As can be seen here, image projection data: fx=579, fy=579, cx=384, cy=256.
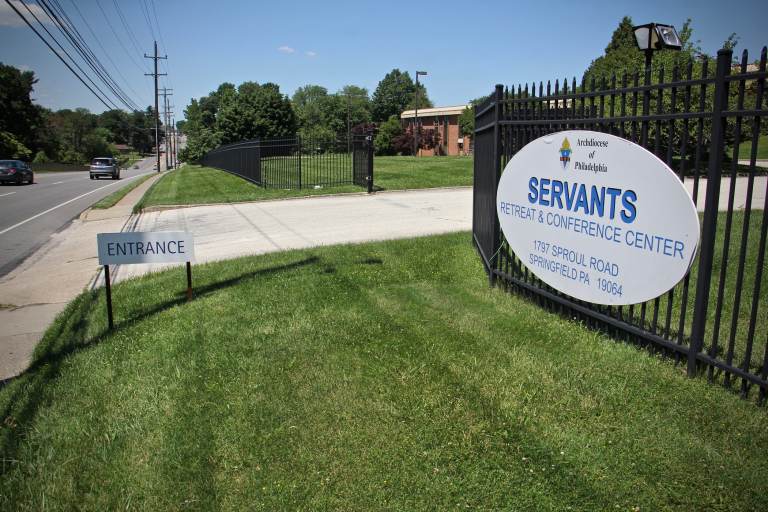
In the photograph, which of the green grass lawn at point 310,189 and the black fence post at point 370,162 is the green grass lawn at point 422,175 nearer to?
the green grass lawn at point 310,189

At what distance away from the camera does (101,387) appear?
4.50m

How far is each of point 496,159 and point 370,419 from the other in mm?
3795

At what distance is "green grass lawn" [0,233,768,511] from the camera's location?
306 cm

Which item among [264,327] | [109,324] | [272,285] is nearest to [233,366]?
[264,327]

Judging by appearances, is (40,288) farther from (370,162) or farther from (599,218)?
(370,162)

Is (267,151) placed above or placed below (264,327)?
above

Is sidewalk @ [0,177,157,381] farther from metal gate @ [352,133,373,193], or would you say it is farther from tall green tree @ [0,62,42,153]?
tall green tree @ [0,62,42,153]

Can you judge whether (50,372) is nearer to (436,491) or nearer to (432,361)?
(432,361)

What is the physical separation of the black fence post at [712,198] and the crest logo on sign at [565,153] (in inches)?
50.6

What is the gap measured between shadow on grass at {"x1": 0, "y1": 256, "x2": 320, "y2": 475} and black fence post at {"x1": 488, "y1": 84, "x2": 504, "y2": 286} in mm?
2686

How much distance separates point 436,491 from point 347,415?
3.12ft

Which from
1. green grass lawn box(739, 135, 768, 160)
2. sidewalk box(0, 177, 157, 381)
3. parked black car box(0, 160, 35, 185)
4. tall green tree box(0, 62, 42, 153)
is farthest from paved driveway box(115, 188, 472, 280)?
tall green tree box(0, 62, 42, 153)

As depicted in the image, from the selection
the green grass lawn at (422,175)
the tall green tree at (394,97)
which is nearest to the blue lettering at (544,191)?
the green grass lawn at (422,175)

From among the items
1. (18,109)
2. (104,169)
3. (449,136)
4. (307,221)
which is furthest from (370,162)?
(18,109)
